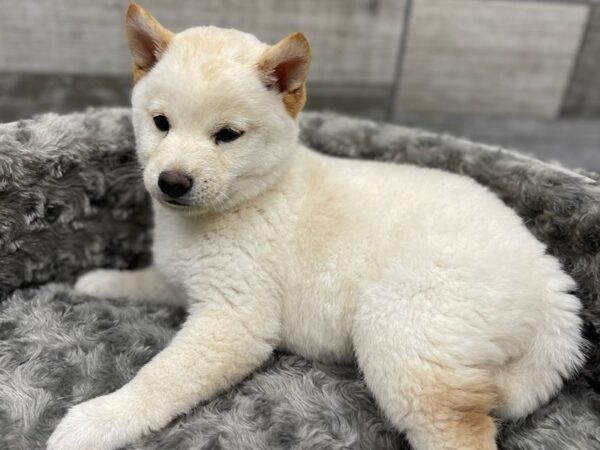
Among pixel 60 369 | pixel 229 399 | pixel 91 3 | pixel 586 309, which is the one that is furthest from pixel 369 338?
pixel 91 3

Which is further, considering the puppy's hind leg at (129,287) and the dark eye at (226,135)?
the puppy's hind leg at (129,287)

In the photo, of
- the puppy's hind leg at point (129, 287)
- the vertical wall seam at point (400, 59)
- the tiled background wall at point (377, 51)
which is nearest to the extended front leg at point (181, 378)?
the puppy's hind leg at point (129, 287)

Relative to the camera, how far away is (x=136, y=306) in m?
1.68

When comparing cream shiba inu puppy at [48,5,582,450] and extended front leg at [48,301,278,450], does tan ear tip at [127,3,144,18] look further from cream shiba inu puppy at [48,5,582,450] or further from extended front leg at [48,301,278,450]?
extended front leg at [48,301,278,450]

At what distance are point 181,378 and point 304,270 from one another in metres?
0.41

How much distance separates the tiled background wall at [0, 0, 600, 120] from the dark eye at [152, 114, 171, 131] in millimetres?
1101

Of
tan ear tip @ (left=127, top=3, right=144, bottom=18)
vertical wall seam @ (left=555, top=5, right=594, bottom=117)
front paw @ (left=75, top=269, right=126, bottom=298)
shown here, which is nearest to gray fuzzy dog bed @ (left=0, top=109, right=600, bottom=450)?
front paw @ (left=75, top=269, right=126, bottom=298)

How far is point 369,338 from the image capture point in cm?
126

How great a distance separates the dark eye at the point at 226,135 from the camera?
1290 millimetres

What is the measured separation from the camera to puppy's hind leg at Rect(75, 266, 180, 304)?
5.65 ft

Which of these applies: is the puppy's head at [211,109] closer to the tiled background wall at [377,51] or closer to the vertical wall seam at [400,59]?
the tiled background wall at [377,51]

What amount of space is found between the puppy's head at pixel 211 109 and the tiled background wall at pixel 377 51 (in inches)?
39.2

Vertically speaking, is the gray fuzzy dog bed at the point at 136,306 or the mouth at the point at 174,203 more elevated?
the mouth at the point at 174,203

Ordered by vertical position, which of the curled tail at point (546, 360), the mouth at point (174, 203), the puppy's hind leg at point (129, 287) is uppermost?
the mouth at point (174, 203)
